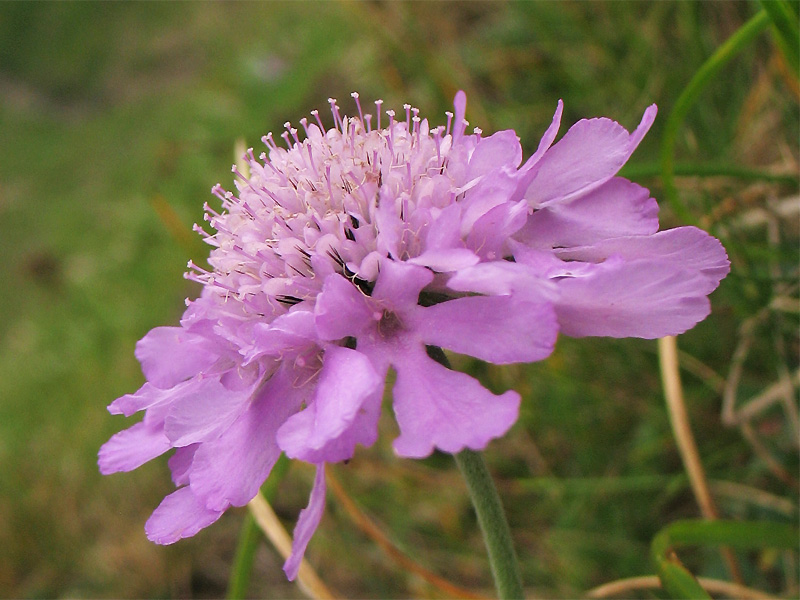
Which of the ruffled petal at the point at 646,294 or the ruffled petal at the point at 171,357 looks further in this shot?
the ruffled petal at the point at 171,357

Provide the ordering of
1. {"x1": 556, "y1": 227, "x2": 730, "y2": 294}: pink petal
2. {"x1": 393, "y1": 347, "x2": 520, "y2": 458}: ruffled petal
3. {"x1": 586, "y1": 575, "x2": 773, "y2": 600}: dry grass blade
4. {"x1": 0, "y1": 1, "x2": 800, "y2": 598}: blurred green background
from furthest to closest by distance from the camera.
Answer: {"x1": 0, "y1": 1, "x2": 800, "y2": 598}: blurred green background < {"x1": 586, "y1": 575, "x2": 773, "y2": 600}: dry grass blade < {"x1": 556, "y1": 227, "x2": 730, "y2": 294}: pink petal < {"x1": 393, "y1": 347, "x2": 520, "y2": 458}: ruffled petal

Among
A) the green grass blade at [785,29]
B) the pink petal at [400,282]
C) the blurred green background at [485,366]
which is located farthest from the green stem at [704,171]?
the pink petal at [400,282]

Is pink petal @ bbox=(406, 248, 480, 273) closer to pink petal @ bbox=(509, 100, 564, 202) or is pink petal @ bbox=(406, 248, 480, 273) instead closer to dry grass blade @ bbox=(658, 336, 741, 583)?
pink petal @ bbox=(509, 100, 564, 202)

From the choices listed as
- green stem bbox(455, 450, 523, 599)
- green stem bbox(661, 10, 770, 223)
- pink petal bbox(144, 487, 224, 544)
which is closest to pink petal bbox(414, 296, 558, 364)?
green stem bbox(455, 450, 523, 599)

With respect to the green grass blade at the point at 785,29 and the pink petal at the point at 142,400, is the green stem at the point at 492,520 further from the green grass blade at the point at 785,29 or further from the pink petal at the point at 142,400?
the green grass blade at the point at 785,29

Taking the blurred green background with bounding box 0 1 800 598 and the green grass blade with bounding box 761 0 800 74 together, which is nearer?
the green grass blade with bounding box 761 0 800 74

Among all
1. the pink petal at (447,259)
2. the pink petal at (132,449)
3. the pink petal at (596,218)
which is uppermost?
the pink petal at (447,259)

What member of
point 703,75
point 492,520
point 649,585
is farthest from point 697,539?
point 703,75
